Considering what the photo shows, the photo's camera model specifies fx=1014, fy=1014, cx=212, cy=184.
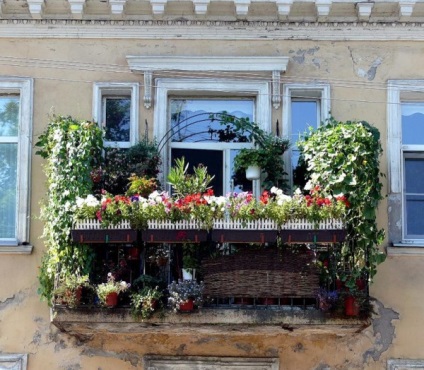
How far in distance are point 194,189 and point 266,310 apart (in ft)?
5.10

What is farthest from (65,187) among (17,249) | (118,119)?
(118,119)

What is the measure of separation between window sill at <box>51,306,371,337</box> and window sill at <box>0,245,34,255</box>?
1.17m

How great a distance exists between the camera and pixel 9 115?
1255 centimetres

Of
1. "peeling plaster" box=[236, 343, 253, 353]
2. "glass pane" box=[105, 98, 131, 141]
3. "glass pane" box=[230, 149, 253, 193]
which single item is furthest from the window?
"peeling plaster" box=[236, 343, 253, 353]

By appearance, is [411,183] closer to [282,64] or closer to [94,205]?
[282,64]

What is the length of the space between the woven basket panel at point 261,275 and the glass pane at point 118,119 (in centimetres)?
236

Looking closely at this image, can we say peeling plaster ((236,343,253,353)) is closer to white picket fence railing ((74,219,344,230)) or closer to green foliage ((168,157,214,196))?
white picket fence railing ((74,219,344,230))

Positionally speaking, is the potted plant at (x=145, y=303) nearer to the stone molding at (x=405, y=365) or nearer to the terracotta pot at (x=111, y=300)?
the terracotta pot at (x=111, y=300)

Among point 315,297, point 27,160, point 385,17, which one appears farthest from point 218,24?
point 315,297

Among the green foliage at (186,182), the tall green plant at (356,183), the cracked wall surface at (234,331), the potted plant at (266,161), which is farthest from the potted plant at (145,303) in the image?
the tall green plant at (356,183)

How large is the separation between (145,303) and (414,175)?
3.84 meters

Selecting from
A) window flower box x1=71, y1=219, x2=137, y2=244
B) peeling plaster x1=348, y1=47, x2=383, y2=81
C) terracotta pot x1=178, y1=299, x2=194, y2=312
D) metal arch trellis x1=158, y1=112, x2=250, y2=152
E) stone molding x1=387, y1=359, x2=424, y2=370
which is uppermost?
peeling plaster x1=348, y1=47, x2=383, y2=81

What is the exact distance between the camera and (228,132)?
A: 12453 mm

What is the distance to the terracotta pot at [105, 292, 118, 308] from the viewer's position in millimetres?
10742
